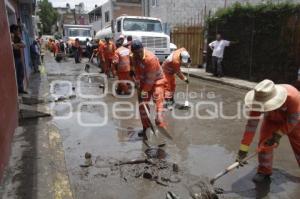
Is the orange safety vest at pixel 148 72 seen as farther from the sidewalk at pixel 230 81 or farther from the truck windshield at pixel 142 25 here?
the truck windshield at pixel 142 25

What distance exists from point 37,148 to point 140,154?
1540mm

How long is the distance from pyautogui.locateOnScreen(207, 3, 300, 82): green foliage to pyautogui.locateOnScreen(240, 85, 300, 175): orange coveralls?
Result: 744 cm

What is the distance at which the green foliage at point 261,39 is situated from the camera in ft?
36.6

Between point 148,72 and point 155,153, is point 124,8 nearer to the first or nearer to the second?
point 148,72

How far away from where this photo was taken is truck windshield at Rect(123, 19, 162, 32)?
17.4m

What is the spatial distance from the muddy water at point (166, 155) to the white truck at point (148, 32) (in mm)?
8482

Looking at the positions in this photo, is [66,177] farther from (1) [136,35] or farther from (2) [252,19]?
(1) [136,35]

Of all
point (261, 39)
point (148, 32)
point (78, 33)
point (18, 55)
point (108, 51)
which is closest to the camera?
point (18, 55)

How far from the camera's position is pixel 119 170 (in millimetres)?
4871

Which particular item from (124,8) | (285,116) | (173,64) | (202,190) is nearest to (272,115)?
(285,116)

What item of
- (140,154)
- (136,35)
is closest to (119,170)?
(140,154)

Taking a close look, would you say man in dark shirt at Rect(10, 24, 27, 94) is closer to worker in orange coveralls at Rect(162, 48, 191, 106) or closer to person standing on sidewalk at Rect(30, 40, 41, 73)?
worker in orange coveralls at Rect(162, 48, 191, 106)

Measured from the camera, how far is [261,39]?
12312 mm

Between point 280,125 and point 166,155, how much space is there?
192 cm
